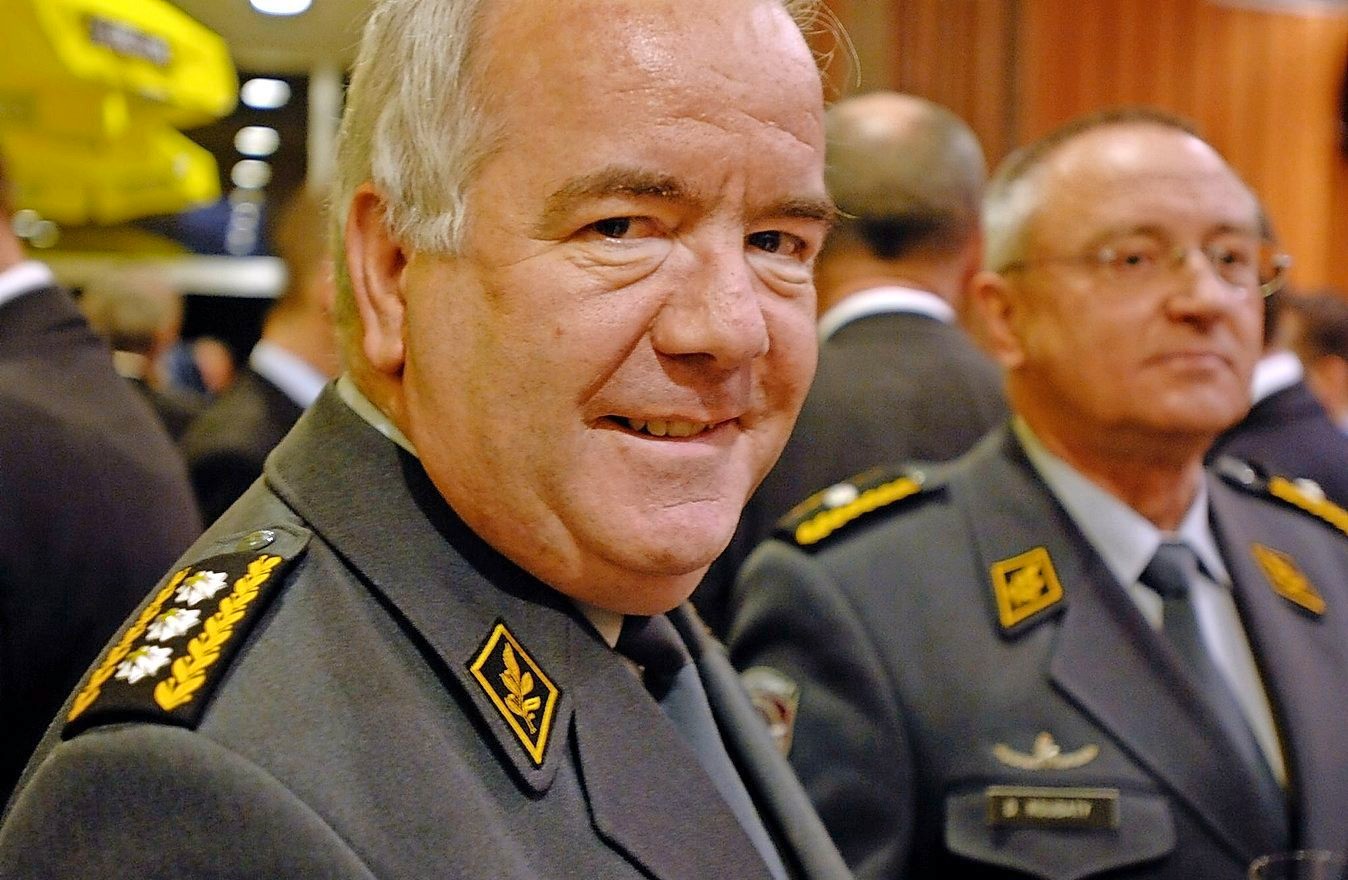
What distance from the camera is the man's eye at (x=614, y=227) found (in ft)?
3.55

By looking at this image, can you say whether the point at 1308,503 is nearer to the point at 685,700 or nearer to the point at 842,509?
the point at 842,509

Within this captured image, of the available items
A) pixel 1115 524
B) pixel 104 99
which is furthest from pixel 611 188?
pixel 104 99

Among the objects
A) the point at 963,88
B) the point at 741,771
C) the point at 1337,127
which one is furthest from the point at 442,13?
the point at 1337,127

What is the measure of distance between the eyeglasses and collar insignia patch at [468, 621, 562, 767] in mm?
1262

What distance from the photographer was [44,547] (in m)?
1.93

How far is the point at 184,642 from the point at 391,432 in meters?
0.26

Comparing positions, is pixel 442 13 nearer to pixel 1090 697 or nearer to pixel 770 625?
pixel 770 625

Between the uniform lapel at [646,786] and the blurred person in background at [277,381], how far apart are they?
147 cm

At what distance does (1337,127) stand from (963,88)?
3.22m

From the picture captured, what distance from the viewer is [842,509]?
6.59 feet

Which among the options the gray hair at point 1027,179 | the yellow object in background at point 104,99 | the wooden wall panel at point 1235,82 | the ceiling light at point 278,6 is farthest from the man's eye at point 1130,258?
the ceiling light at point 278,6

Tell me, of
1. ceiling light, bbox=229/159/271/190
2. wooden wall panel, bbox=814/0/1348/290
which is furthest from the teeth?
ceiling light, bbox=229/159/271/190

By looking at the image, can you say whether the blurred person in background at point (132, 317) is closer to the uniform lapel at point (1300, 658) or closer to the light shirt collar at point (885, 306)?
the light shirt collar at point (885, 306)

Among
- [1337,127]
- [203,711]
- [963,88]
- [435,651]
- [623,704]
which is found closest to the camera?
[203,711]
